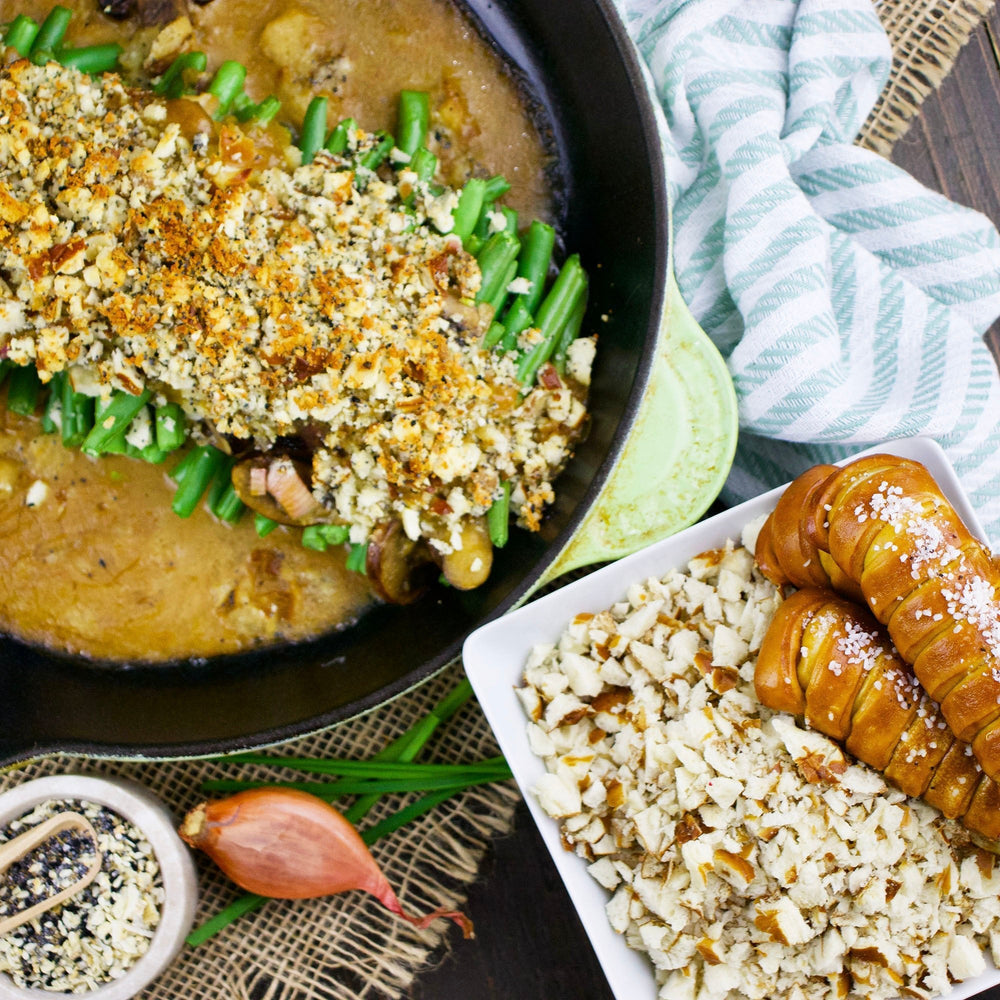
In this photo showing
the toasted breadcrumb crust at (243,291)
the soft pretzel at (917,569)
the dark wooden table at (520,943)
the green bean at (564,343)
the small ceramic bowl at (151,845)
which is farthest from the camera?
the dark wooden table at (520,943)

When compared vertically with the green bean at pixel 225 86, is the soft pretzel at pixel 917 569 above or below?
below

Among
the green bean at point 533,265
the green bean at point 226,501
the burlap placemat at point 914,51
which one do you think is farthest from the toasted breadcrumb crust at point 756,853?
the burlap placemat at point 914,51

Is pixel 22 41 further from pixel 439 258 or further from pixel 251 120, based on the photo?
pixel 439 258

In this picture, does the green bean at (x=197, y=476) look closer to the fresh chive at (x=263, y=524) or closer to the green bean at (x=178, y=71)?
the fresh chive at (x=263, y=524)

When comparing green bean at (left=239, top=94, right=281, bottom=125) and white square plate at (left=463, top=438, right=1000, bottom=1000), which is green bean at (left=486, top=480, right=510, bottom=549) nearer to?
white square plate at (left=463, top=438, right=1000, bottom=1000)

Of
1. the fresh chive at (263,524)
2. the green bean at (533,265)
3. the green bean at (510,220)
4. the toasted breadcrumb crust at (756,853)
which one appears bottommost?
the toasted breadcrumb crust at (756,853)

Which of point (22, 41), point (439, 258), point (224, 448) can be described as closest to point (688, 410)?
point (439, 258)
